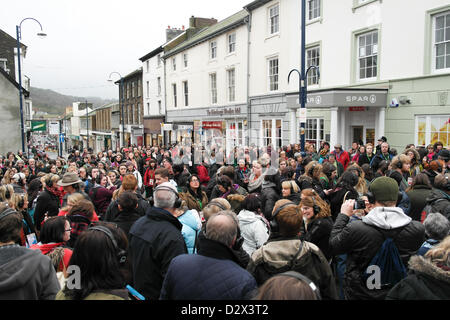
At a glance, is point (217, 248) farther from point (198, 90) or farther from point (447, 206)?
point (198, 90)

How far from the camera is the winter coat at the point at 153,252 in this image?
3.17m

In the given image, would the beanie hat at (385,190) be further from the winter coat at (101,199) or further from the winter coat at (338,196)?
the winter coat at (101,199)

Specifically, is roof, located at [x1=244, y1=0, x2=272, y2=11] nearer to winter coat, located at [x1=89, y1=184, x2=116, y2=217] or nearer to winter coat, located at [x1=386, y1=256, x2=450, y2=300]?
winter coat, located at [x1=89, y1=184, x2=116, y2=217]

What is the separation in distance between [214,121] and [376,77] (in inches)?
571

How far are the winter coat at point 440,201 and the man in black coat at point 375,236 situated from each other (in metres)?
1.36

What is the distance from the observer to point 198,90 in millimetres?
29531

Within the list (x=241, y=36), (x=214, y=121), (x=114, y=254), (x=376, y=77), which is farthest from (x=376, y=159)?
(x=214, y=121)

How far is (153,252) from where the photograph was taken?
3178 millimetres

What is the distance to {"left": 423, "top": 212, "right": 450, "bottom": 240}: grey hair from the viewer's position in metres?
3.06

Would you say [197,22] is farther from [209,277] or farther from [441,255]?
[441,255]

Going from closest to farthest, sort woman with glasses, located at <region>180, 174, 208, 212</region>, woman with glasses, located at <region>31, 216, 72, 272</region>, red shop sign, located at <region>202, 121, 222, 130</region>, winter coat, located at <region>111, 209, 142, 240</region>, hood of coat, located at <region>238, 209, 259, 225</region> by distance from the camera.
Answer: woman with glasses, located at <region>31, 216, 72, 272</region> < hood of coat, located at <region>238, 209, 259, 225</region> < winter coat, located at <region>111, 209, 142, 240</region> < woman with glasses, located at <region>180, 174, 208, 212</region> < red shop sign, located at <region>202, 121, 222, 130</region>

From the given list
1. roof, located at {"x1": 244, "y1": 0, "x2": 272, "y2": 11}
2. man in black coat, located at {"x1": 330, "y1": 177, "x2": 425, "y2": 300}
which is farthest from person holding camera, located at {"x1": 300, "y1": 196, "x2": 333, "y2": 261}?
roof, located at {"x1": 244, "y1": 0, "x2": 272, "y2": 11}

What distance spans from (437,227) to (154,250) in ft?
8.18

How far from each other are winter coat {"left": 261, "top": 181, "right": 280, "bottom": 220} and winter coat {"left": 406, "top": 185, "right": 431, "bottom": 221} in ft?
6.35
